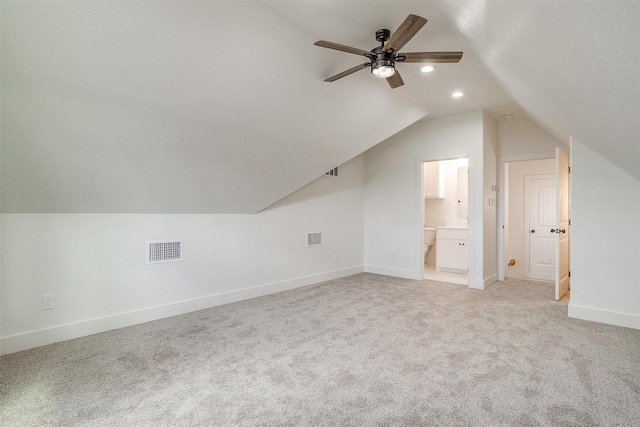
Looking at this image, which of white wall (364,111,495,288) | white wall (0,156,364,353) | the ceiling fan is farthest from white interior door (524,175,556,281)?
the ceiling fan

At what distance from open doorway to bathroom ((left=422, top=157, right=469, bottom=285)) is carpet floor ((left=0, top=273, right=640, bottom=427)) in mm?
2205

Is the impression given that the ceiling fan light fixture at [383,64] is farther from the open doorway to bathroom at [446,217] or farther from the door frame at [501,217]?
the door frame at [501,217]

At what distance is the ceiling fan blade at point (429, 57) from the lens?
225 cm

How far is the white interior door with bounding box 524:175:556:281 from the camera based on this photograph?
17.5 feet

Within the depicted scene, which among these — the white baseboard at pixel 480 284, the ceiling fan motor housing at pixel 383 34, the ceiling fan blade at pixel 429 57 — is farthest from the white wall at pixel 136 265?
the ceiling fan blade at pixel 429 57

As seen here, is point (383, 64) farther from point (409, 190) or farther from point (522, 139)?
point (522, 139)

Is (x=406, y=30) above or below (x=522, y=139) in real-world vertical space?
below

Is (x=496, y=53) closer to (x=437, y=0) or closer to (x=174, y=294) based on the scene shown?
(x=437, y=0)

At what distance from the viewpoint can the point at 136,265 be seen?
10.7 feet

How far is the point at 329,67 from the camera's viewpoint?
9.33 ft

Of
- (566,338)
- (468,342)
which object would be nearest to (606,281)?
(566,338)

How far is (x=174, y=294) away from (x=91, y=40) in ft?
8.48

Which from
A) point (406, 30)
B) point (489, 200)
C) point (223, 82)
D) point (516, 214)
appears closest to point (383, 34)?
point (406, 30)

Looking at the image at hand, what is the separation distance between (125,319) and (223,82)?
8.20 feet
